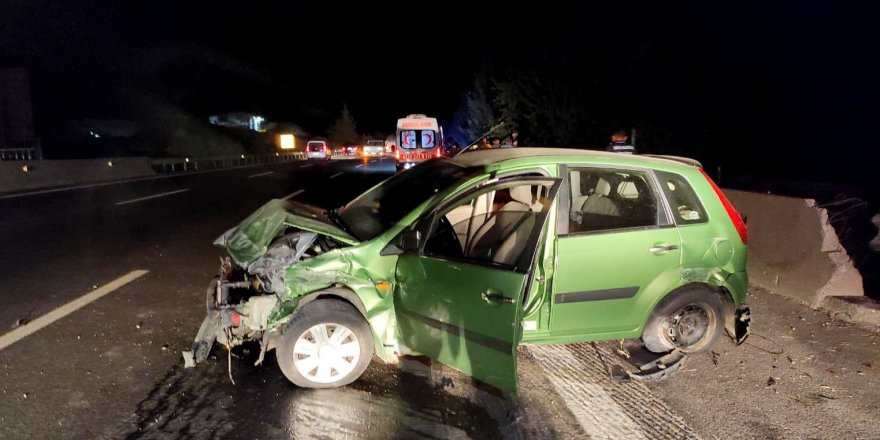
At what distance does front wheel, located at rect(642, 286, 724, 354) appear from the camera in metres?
4.70

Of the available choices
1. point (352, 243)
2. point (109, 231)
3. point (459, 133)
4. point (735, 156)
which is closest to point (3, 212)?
point (109, 231)

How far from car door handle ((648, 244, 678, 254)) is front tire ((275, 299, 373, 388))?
220cm

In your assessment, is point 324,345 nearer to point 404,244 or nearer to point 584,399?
point 404,244

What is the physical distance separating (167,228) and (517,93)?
84.9 ft

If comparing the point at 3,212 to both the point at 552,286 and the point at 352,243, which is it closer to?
the point at 352,243

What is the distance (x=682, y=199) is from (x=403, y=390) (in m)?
2.64

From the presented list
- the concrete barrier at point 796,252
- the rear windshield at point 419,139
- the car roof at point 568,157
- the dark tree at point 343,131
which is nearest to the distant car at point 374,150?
the rear windshield at point 419,139

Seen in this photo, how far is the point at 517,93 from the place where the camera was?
33656 millimetres

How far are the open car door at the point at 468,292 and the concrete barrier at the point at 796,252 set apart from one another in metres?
3.57

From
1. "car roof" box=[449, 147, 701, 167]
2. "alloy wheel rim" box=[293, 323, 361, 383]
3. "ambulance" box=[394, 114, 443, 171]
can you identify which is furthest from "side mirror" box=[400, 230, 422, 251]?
"ambulance" box=[394, 114, 443, 171]

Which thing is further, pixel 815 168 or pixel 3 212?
pixel 815 168

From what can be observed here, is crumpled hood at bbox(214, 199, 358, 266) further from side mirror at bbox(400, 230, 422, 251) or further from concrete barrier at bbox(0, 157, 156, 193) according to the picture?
concrete barrier at bbox(0, 157, 156, 193)

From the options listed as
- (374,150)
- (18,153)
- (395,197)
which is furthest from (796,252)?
(374,150)

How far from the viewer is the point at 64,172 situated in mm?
20594
